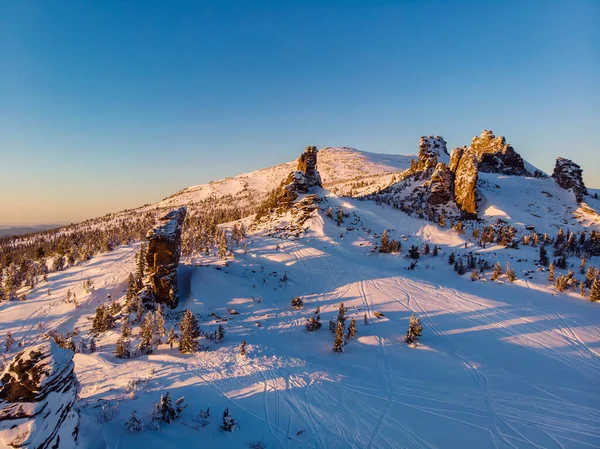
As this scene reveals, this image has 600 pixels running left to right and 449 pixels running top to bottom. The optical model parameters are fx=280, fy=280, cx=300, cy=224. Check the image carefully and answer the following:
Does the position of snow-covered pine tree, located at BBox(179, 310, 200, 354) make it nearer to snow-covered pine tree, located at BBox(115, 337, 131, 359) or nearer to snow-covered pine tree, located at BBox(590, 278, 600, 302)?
snow-covered pine tree, located at BBox(115, 337, 131, 359)

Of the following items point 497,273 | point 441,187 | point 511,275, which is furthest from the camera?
point 441,187

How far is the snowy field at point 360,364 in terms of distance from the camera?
10781 millimetres

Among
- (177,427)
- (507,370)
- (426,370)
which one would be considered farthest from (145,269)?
(507,370)

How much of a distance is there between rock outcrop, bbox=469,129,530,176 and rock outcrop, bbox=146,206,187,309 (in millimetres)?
68239

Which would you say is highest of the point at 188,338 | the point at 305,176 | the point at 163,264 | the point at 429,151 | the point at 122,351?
the point at 429,151

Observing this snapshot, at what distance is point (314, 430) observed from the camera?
10680 millimetres

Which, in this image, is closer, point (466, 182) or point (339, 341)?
point (339, 341)

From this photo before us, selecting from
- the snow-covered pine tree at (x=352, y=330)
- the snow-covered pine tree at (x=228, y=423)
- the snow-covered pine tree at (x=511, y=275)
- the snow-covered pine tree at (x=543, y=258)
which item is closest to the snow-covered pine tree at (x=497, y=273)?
the snow-covered pine tree at (x=511, y=275)

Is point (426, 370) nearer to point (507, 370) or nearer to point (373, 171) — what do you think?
point (507, 370)

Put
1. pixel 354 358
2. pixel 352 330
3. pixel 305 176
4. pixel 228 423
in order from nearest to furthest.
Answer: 1. pixel 228 423
2. pixel 354 358
3. pixel 352 330
4. pixel 305 176

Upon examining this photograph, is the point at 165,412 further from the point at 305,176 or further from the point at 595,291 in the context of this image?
the point at 305,176

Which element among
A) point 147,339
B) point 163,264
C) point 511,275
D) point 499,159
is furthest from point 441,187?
point 147,339

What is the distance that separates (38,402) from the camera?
25.3 feet

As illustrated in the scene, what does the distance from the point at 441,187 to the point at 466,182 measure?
4.07 metres
